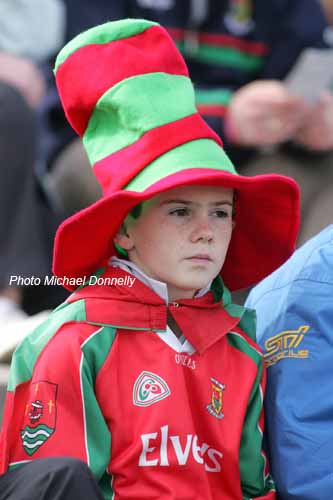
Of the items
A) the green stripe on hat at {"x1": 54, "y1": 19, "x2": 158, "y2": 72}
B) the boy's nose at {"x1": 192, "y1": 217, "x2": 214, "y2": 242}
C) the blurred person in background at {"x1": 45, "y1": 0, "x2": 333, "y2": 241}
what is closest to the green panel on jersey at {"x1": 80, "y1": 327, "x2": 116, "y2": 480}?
the boy's nose at {"x1": 192, "y1": 217, "x2": 214, "y2": 242}

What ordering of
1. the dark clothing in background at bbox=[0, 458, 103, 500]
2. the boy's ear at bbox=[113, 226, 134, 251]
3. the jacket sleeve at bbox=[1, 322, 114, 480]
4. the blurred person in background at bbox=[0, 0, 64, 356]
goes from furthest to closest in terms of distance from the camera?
the blurred person in background at bbox=[0, 0, 64, 356] < the boy's ear at bbox=[113, 226, 134, 251] < the jacket sleeve at bbox=[1, 322, 114, 480] < the dark clothing in background at bbox=[0, 458, 103, 500]

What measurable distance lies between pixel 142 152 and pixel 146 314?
278 millimetres

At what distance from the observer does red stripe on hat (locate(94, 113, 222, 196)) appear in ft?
6.01

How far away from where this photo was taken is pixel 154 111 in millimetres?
1843

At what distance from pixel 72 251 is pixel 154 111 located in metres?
0.28

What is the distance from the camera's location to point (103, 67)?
186cm

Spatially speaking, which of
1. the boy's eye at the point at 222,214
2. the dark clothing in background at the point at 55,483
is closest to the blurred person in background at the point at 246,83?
the boy's eye at the point at 222,214

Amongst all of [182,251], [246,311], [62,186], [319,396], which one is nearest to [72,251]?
[182,251]

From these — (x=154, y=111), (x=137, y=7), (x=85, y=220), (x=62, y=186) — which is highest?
(x=154, y=111)

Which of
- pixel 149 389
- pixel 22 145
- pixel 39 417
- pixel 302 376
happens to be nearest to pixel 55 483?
pixel 39 417

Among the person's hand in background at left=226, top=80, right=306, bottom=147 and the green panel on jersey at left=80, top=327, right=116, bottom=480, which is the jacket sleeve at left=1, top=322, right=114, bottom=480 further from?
the person's hand in background at left=226, top=80, right=306, bottom=147

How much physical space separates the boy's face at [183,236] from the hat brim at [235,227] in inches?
1.6

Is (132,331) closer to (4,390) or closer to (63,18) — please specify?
(4,390)

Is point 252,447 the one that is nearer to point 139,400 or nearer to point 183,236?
point 139,400
